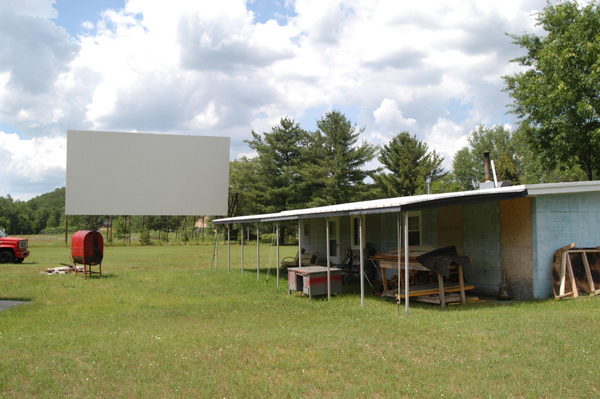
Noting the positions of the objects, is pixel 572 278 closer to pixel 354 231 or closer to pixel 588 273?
pixel 588 273

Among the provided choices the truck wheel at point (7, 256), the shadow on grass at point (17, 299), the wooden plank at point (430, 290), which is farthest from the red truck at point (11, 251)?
the wooden plank at point (430, 290)

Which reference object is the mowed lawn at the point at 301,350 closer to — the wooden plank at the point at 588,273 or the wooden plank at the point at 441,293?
the wooden plank at the point at 441,293

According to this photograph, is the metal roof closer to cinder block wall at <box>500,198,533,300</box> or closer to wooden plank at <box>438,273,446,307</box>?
cinder block wall at <box>500,198,533,300</box>

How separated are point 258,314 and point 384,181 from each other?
37.2 m

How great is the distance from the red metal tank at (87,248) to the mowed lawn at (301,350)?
6.00 metres

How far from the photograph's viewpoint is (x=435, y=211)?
12820mm

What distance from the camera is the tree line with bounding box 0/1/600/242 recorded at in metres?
22.6

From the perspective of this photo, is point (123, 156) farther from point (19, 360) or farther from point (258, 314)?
point (19, 360)

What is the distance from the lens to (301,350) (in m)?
6.63

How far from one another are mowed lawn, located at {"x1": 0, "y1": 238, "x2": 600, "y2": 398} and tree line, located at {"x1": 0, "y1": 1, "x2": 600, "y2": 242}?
1611cm

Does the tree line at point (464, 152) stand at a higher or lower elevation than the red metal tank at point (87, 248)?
higher

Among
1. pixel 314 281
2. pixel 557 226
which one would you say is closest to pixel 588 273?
pixel 557 226

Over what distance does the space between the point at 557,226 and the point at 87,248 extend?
14.5 meters

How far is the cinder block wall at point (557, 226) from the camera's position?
1062 cm
